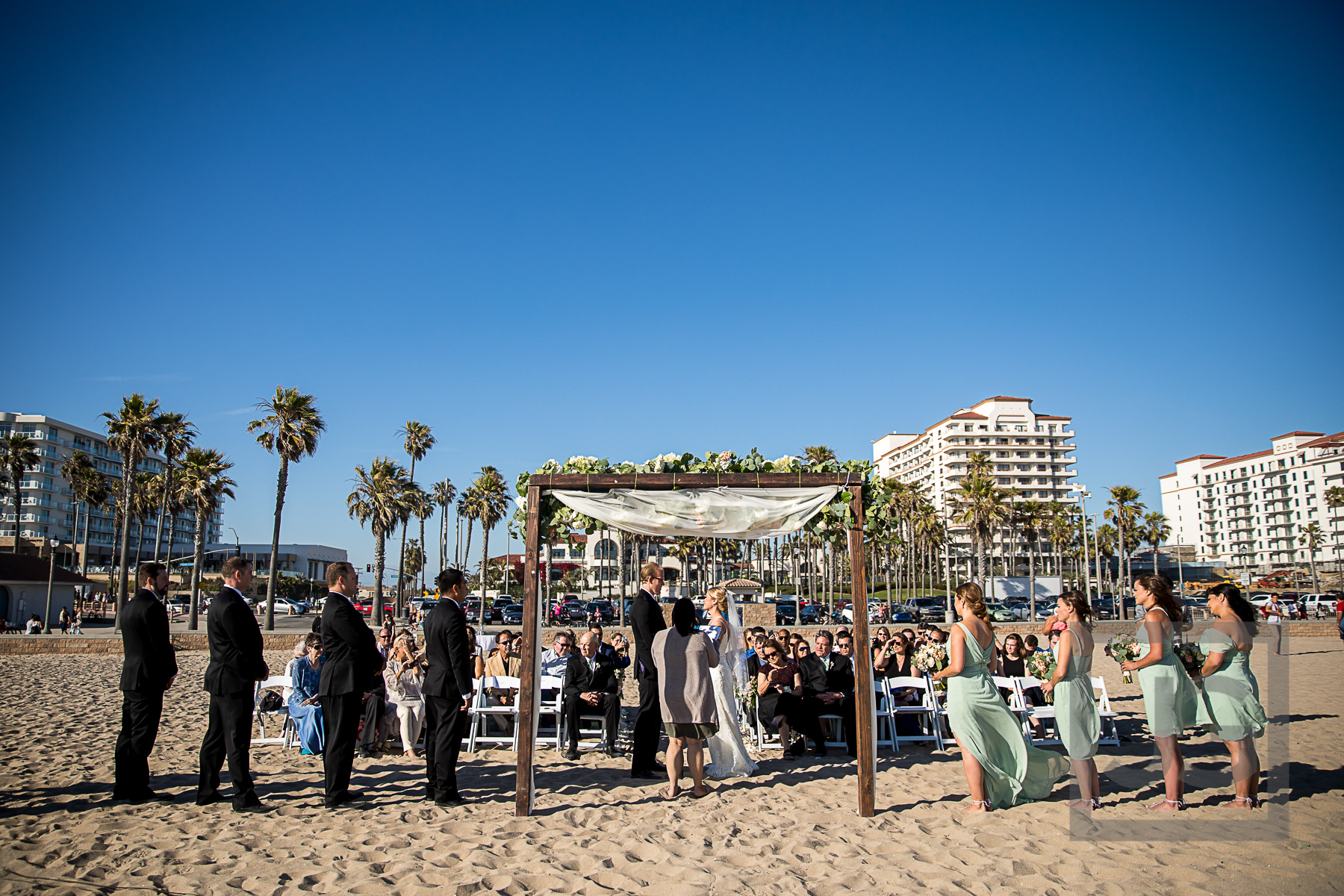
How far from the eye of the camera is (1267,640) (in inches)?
226

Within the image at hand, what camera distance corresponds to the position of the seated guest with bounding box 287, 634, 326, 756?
7.96m

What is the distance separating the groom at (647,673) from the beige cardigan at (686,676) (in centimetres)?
56

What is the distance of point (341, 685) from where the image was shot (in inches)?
235

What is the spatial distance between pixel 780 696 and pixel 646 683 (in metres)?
1.93

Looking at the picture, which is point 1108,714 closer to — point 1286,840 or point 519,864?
point 1286,840

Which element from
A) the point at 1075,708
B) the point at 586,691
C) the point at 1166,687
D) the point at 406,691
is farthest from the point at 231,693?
the point at 1166,687

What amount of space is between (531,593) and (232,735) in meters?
2.37

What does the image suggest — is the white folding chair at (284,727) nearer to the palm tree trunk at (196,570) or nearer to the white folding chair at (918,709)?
the white folding chair at (918,709)

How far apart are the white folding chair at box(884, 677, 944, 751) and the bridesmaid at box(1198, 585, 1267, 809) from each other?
2.69m

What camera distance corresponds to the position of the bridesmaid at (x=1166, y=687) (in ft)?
18.9

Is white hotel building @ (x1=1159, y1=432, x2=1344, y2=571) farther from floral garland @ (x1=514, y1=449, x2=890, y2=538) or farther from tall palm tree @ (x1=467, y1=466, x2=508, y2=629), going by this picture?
floral garland @ (x1=514, y1=449, x2=890, y2=538)

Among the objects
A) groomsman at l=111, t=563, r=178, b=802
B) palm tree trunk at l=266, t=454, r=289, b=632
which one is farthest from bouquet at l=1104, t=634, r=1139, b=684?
palm tree trunk at l=266, t=454, r=289, b=632

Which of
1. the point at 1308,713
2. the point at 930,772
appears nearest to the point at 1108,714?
the point at 930,772

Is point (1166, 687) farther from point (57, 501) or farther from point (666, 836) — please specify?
point (57, 501)
